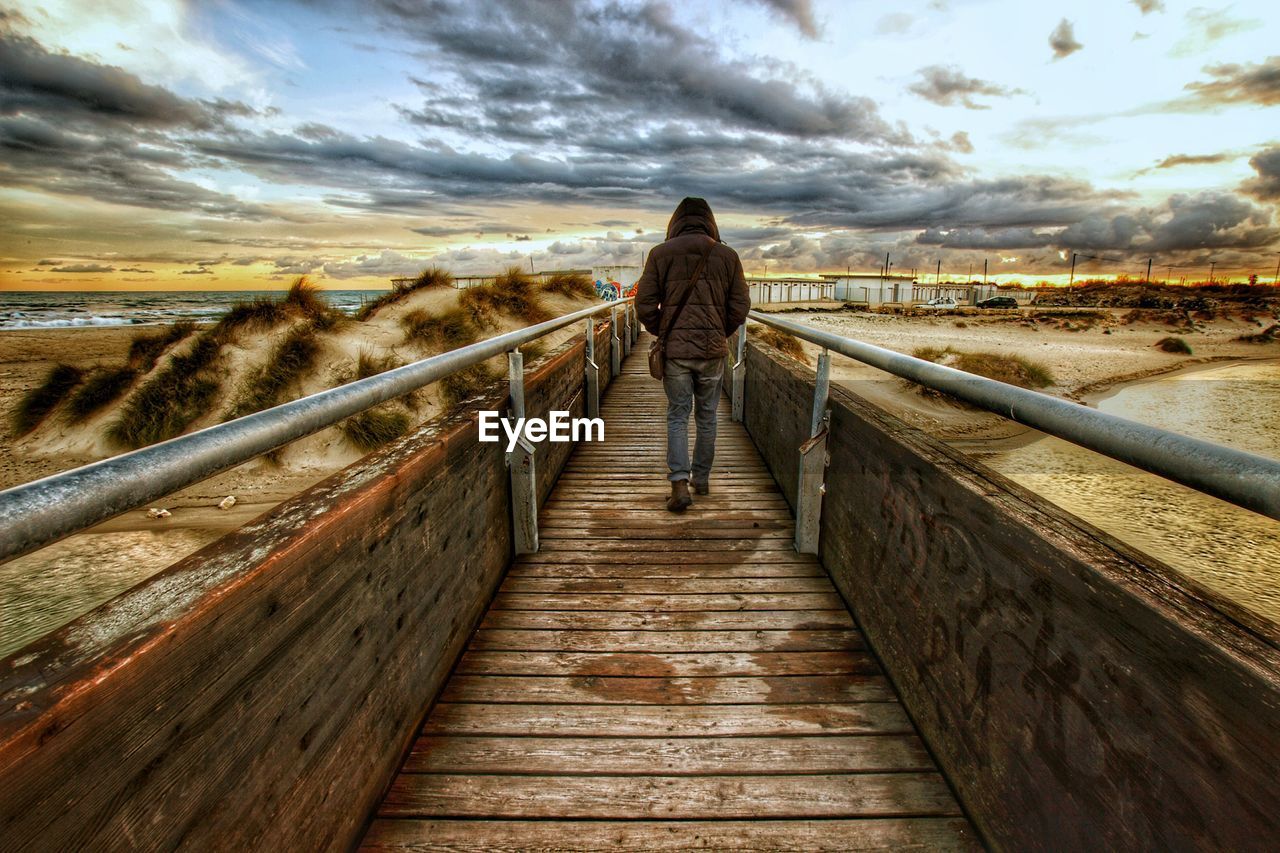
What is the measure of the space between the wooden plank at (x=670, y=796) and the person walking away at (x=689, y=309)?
7.09ft

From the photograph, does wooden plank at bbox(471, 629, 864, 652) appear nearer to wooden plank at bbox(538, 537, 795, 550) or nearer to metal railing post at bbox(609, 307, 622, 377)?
wooden plank at bbox(538, 537, 795, 550)

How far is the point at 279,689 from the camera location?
115 centimetres

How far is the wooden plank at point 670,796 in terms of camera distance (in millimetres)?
1612

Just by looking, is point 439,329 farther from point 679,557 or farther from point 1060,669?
point 1060,669

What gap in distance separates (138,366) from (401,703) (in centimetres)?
1387

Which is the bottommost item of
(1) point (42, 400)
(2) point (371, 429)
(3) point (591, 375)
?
(2) point (371, 429)

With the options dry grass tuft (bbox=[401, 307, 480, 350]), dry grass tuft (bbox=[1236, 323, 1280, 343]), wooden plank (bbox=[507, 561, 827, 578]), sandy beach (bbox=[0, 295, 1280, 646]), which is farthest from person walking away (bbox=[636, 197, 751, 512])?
dry grass tuft (bbox=[1236, 323, 1280, 343])

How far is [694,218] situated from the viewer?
3.71 meters

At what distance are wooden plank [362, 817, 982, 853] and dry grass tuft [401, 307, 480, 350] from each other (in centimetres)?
1165

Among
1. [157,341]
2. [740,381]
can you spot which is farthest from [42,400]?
[740,381]

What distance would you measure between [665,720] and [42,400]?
14.8 m

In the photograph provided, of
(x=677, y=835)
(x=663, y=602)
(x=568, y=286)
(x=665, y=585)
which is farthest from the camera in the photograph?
(x=568, y=286)

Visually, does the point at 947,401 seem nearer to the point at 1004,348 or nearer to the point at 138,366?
the point at 1004,348

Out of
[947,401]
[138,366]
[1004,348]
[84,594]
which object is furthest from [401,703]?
[1004,348]
